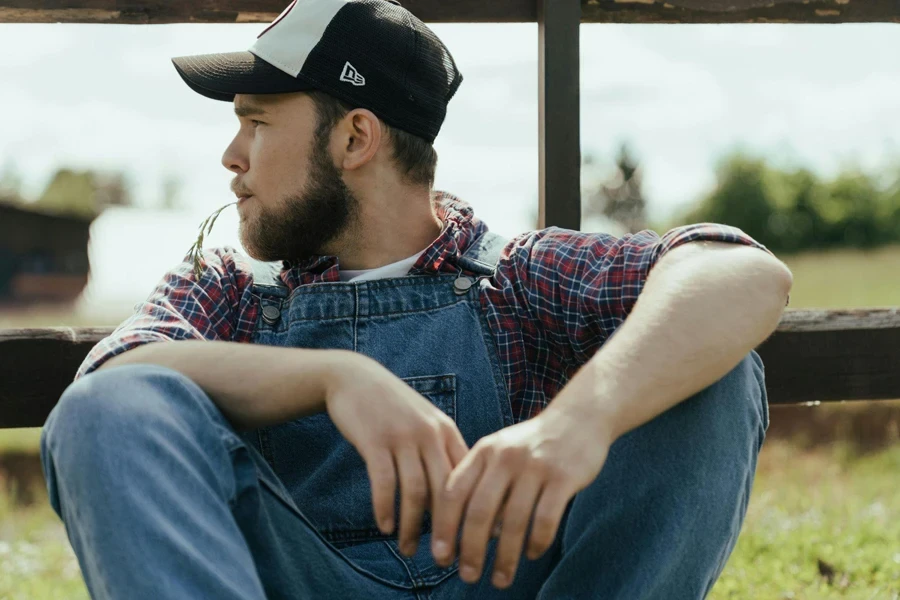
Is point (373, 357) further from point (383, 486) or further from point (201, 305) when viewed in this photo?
point (383, 486)

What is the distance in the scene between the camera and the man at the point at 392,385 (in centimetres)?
132

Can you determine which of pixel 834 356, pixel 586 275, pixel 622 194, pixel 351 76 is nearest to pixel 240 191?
pixel 351 76

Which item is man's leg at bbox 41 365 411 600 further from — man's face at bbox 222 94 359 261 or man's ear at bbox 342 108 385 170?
man's ear at bbox 342 108 385 170

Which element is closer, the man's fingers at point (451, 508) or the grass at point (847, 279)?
the man's fingers at point (451, 508)

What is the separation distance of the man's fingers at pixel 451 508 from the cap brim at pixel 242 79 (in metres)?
1.06

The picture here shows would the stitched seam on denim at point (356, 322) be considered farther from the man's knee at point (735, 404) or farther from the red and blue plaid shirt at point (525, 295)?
the man's knee at point (735, 404)

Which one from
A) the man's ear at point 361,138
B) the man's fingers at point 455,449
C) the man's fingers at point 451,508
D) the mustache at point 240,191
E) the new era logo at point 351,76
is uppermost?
the new era logo at point 351,76

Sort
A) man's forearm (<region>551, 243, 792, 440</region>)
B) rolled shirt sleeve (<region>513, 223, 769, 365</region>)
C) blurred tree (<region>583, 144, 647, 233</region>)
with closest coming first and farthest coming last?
man's forearm (<region>551, 243, 792, 440</region>) → rolled shirt sleeve (<region>513, 223, 769, 365</region>) → blurred tree (<region>583, 144, 647, 233</region>)

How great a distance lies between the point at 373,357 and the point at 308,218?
36cm

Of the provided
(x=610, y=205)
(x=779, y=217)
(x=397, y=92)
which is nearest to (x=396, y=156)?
(x=397, y=92)

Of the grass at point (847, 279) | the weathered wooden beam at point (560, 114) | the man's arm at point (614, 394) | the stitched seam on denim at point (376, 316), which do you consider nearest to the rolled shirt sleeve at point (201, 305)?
the stitched seam on denim at point (376, 316)

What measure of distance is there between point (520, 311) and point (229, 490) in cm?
78

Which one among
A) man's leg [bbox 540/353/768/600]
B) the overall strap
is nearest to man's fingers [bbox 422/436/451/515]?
man's leg [bbox 540/353/768/600]

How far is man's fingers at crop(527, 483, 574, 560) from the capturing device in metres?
1.34
